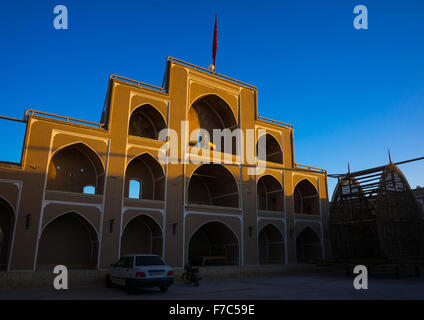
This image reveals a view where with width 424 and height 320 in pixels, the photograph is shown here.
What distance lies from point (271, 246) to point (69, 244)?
15.3 metres

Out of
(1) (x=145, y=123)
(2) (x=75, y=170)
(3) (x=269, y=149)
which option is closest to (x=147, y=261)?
(2) (x=75, y=170)

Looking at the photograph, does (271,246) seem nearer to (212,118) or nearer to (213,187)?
(213,187)

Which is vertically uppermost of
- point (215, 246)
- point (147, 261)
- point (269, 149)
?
point (269, 149)

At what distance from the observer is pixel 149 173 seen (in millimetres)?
23562

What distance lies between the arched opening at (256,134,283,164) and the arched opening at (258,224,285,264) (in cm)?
573

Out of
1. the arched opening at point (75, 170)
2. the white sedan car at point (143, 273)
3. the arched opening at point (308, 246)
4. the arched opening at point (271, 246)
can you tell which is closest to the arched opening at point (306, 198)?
the arched opening at point (308, 246)

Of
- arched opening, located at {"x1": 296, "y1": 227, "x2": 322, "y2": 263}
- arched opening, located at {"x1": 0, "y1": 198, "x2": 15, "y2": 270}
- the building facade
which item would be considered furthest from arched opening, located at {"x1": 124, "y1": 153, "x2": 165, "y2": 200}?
arched opening, located at {"x1": 296, "y1": 227, "x2": 322, "y2": 263}

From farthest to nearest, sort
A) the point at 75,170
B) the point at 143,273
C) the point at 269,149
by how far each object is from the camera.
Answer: the point at 269,149 < the point at 75,170 < the point at 143,273

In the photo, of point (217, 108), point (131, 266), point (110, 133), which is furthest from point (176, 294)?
point (217, 108)

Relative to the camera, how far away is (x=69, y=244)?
20.3 metres

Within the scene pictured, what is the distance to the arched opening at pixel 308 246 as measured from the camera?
93.8 ft

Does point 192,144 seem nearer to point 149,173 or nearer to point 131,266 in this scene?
point 149,173
